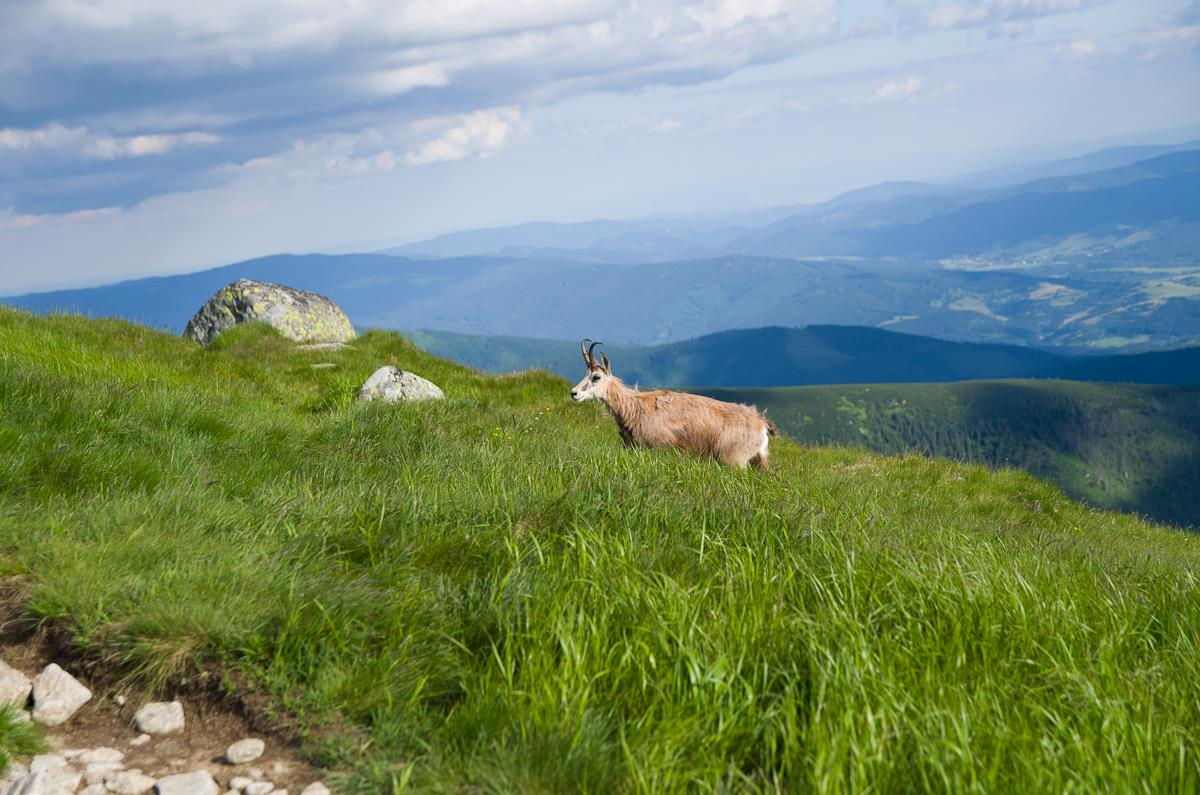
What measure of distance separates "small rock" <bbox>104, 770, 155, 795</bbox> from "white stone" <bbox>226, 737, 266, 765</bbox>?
0.32 metres

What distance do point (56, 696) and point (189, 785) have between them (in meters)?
1.16

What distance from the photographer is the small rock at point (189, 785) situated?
365 cm

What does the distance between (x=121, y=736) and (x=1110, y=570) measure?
741cm

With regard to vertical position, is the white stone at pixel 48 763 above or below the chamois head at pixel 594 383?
above

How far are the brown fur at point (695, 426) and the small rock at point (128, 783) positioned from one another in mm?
10444

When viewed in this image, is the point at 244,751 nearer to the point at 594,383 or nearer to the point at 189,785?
the point at 189,785

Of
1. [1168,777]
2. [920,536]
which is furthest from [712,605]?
[920,536]

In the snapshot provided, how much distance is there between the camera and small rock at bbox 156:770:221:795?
365 centimetres

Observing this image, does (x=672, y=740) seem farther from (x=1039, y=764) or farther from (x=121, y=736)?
(x=121, y=736)

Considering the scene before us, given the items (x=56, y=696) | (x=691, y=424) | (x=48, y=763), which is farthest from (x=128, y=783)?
(x=691, y=424)

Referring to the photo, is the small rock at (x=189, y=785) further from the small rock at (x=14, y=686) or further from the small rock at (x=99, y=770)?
the small rock at (x=14, y=686)

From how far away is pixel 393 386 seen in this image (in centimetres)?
1636

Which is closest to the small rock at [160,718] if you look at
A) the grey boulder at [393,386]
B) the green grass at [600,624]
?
the green grass at [600,624]

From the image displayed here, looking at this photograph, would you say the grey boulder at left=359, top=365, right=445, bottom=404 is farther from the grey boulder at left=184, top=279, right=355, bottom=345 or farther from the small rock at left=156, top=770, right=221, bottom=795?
the small rock at left=156, top=770, right=221, bottom=795
